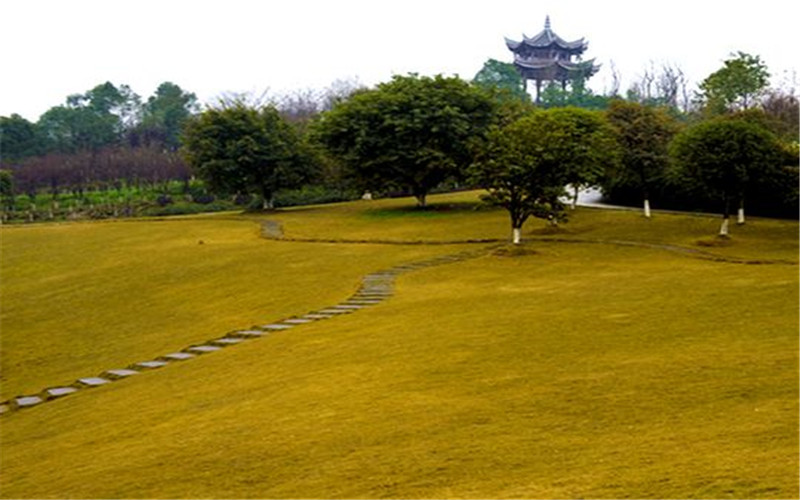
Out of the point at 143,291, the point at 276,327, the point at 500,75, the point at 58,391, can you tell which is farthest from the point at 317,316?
the point at 500,75

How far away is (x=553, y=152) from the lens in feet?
82.3

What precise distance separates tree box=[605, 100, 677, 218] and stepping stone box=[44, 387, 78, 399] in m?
23.2

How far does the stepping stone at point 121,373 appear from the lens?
42.8ft

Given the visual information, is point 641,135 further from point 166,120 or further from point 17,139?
point 166,120

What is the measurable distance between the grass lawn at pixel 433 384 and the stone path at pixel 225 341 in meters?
0.49

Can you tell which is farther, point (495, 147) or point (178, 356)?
point (495, 147)

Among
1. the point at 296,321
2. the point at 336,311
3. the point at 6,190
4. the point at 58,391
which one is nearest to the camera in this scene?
the point at 58,391

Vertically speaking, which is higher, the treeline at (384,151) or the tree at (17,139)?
the tree at (17,139)

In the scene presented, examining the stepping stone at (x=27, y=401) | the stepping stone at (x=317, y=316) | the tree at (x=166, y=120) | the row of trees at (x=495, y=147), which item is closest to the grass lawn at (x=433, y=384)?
the stepping stone at (x=27, y=401)

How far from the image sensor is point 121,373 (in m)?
13.2

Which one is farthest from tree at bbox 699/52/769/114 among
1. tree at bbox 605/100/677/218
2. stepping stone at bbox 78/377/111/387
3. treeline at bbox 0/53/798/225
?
stepping stone at bbox 78/377/111/387

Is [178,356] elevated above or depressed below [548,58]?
below

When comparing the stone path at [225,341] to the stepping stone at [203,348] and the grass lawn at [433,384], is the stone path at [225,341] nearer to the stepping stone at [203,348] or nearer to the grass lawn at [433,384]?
the stepping stone at [203,348]

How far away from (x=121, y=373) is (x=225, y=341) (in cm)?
220
